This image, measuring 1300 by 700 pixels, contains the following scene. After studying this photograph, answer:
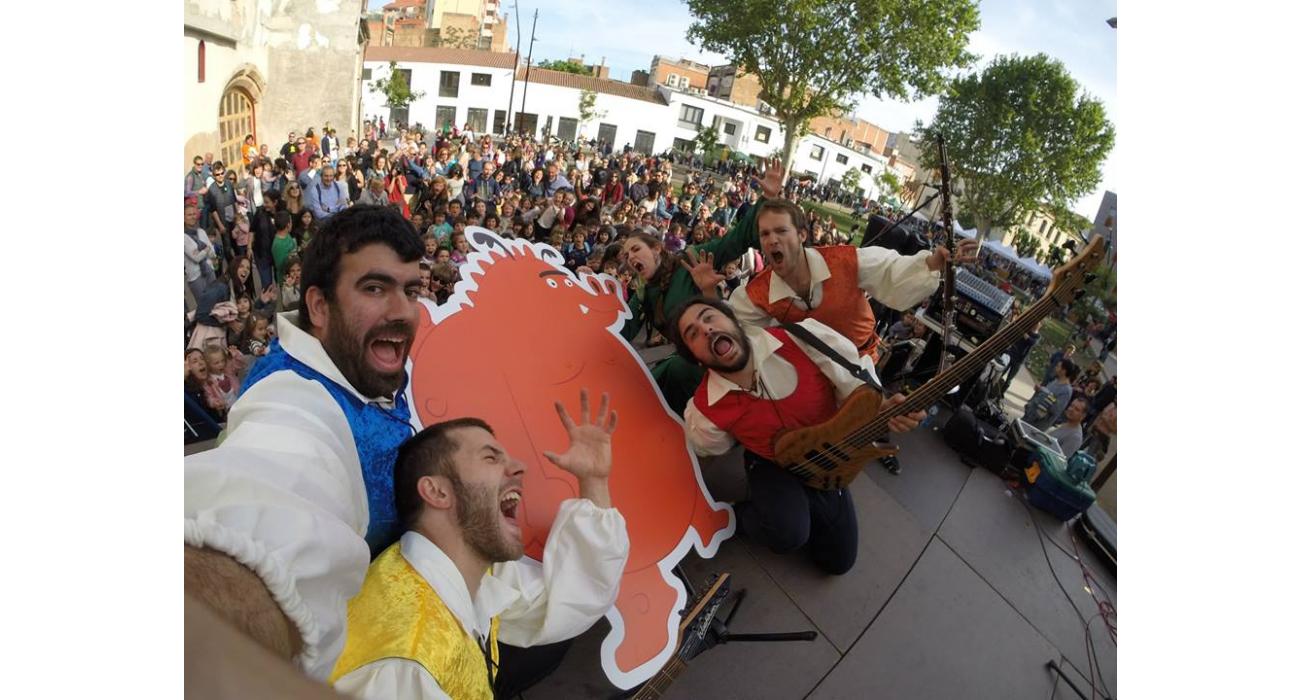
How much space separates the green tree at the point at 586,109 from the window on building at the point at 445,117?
370mm

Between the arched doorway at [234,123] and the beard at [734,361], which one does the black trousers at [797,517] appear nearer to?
the beard at [734,361]

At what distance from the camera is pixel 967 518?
2.25 metres

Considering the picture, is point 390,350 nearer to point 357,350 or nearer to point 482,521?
point 357,350

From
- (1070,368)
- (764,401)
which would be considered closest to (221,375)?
(764,401)

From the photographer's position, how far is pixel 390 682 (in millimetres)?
763

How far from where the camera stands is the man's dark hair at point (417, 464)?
3.24 ft

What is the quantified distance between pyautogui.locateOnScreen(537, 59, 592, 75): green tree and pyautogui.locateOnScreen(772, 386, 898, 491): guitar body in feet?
3.70

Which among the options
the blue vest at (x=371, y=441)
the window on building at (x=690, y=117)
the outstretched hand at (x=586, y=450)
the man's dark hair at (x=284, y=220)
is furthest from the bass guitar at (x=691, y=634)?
the window on building at (x=690, y=117)

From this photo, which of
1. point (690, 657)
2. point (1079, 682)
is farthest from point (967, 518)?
point (690, 657)

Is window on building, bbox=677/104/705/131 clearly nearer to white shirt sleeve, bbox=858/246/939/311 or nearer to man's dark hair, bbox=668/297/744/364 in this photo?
man's dark hair, bbox=668/297/744/364
